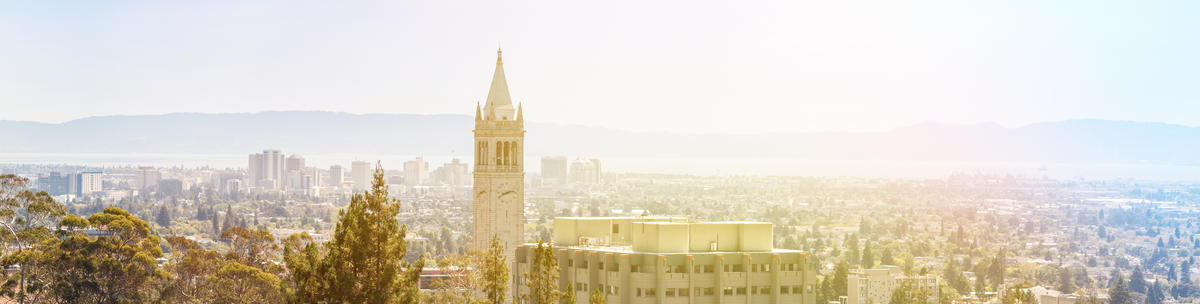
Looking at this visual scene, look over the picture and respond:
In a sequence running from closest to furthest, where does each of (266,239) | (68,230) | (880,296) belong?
(68,230)
(266,239)
(880,296)

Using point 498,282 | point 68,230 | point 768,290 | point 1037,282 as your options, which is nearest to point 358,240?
point 498,282

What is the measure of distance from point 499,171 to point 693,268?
2514 centimetres

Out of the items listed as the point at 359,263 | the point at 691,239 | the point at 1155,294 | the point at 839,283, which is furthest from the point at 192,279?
the point at 1155,294

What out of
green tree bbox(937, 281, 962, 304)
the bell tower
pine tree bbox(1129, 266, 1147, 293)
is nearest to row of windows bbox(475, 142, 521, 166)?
the bell tower

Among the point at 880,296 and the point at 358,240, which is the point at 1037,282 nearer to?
the point at 880,296

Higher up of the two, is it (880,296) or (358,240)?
(358,240)

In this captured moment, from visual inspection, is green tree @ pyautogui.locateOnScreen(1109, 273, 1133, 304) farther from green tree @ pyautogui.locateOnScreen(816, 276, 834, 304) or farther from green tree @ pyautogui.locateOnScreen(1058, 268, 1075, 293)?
green tree @ pyautogui.locateOnScreen(816, 276, 834, 304)

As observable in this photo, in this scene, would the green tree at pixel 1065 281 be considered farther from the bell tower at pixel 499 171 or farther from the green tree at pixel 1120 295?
the bell tower at pixel 499 171

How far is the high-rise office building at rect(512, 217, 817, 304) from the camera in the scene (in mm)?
51875

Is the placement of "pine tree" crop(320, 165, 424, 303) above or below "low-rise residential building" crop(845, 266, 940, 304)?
above

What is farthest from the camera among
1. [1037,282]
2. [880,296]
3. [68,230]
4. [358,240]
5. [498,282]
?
[1037,282]

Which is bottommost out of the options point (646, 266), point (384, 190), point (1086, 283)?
point (1086, 283)

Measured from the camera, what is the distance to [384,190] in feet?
107

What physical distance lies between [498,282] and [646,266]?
10287mm
